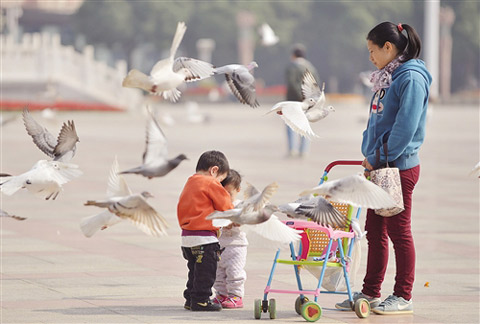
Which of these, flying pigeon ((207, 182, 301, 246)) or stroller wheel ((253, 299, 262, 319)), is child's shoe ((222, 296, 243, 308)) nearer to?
stroller wheel ((253, 299, 262, 319))

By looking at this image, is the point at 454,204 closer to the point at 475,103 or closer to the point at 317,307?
the point at 317,307

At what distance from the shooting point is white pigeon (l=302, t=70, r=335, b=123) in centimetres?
645

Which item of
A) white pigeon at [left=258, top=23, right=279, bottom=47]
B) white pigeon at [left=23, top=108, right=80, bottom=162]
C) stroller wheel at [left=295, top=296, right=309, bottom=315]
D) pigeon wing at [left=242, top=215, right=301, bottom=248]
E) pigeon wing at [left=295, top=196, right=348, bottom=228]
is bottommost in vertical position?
stroller wheel at [left=295, top=296, right=309, bottom=315]

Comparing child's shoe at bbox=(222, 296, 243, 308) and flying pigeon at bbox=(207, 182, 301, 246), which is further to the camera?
child's shoe at bbox=(222, 296, 243, 308)

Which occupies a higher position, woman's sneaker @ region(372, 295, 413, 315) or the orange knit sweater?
the orange knit sweater

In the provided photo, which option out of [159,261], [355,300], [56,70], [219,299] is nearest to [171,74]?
[219,299]

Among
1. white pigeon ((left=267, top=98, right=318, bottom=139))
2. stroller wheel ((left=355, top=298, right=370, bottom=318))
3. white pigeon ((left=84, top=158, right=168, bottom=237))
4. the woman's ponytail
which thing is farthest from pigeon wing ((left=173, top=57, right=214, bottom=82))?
stroller wheel ((left=355, top=298, right=370, bottom=318))

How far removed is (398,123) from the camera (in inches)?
256

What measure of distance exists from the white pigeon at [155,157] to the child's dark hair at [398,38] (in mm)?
1716

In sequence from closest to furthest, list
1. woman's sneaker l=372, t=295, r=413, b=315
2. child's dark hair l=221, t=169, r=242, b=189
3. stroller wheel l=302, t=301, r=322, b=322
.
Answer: stroller wheel l=302, t=301, r=322, b=322, woman's sneaker l=372, t=295, r=413, b=315, child's dark hair l=221, t=169, r=242, b=189

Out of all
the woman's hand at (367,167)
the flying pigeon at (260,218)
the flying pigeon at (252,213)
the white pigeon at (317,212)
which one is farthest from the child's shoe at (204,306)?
the woman's hand at (367,167)

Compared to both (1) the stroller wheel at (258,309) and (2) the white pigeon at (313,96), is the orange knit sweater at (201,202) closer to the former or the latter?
(1) the stroller wheel at (258,309)

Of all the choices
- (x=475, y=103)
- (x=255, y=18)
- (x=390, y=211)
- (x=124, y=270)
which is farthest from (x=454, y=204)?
(x=255, y=18)

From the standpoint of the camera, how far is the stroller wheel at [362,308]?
6.56 meters
